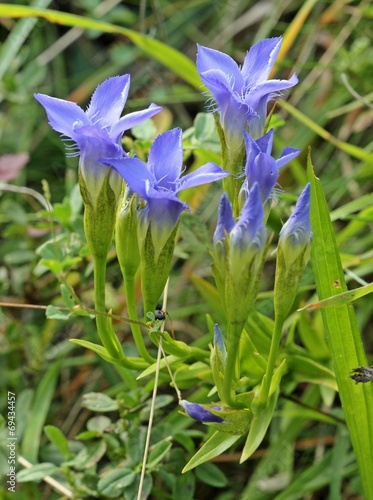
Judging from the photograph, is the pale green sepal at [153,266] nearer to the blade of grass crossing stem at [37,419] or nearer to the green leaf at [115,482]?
the green leaf at [115,482]

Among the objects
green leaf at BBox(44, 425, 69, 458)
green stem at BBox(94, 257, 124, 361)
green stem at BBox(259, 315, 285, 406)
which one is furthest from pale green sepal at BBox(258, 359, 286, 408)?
green leaf at BBox(44, 425, 69, 458)

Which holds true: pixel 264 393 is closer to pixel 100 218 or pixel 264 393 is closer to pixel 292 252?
pixel 292 252

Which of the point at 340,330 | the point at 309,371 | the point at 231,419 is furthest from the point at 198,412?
the point at 309,371

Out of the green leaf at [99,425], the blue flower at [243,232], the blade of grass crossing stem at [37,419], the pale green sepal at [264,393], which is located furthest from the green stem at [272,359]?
the blade of grass crossing stem at [37,419]

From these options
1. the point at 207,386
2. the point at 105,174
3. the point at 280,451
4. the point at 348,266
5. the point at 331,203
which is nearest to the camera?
the point at 105,174

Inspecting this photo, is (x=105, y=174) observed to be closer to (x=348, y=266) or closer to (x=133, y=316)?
(x=133, y=316)

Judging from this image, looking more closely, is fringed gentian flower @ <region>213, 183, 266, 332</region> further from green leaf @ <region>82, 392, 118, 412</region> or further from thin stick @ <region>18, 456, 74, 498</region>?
thin stick @ <region>18, 456, 74, 498</region>

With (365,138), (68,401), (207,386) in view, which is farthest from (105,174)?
(365,138)
